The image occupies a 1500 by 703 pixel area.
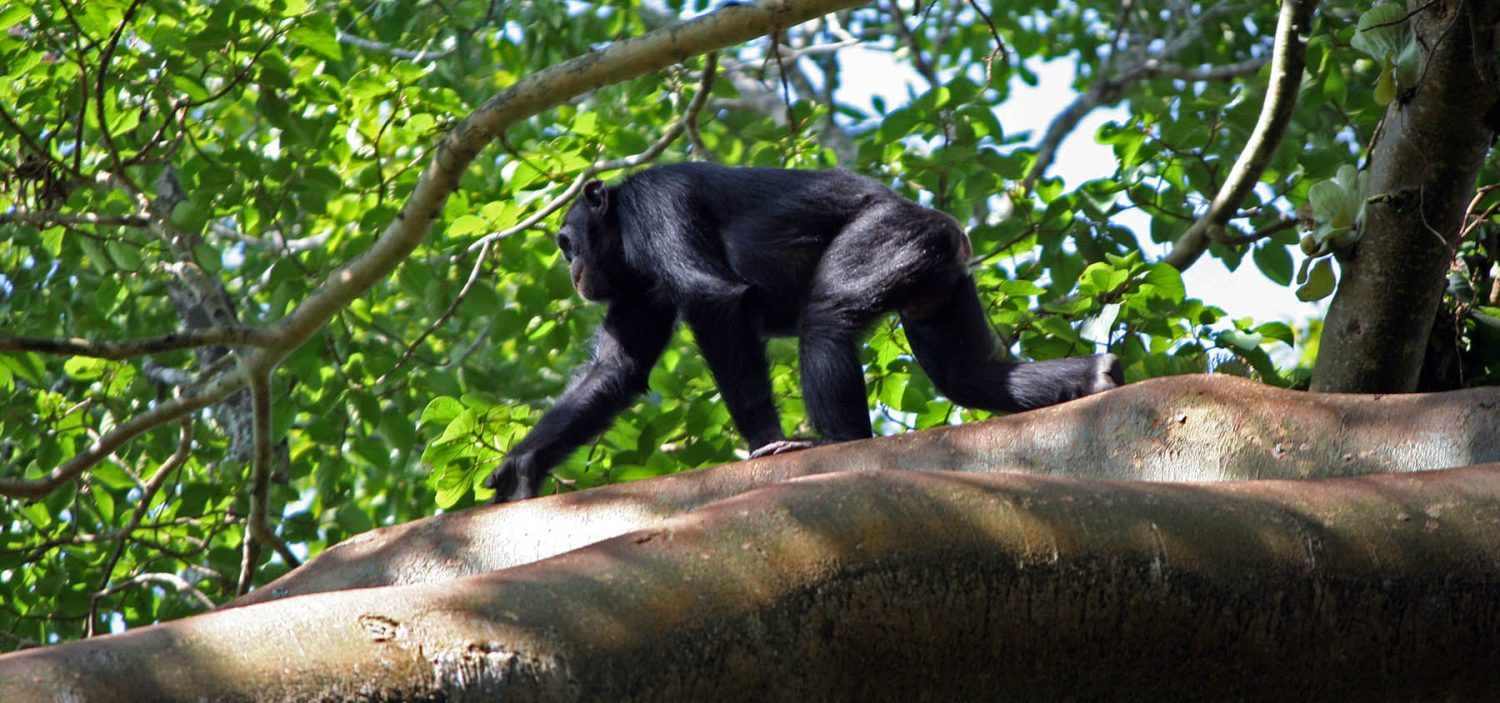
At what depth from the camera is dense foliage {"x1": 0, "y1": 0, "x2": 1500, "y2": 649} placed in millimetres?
5910

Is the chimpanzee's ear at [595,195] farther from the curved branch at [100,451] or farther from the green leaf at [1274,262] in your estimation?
the green leaf at [1274,262]

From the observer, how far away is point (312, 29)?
593 cm

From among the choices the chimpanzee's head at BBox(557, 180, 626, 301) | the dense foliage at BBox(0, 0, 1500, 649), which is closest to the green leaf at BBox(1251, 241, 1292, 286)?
the dense foliage at BBox(0, 0, 1500, 649)

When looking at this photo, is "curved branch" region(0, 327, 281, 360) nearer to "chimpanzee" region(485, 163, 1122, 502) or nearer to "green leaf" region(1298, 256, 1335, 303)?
"chimpanzee" region(485, 163, 1122, 502)

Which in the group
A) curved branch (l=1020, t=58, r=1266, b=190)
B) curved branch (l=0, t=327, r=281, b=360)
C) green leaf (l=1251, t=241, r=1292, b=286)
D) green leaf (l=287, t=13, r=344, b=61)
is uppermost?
green leaf (l=287, t=13, r=344, b=61)

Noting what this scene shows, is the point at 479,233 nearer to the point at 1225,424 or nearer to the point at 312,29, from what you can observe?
the point at 312,29

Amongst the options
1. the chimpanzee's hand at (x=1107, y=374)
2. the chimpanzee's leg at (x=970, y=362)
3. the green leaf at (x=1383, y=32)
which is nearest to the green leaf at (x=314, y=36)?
the chimpanzee's leg at (x=970, y=362)

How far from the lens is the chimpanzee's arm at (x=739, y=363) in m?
5.68

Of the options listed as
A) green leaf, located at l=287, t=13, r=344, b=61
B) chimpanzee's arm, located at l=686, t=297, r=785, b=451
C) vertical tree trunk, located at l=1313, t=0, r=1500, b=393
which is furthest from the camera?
green leaf, located at l=287, t=13, r=344, b=61

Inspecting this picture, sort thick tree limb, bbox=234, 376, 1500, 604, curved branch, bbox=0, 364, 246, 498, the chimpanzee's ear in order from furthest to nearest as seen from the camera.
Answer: the chimpanzee's ear
curved branch, bbox=0, 364, 246, 498
thick tree limb, bbox=234, 376, 1500, 604

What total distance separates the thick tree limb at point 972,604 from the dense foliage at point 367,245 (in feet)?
7.74

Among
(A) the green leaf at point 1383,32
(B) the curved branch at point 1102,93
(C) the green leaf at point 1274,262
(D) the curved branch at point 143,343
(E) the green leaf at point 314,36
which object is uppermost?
(E) the green leaf at point 314,36

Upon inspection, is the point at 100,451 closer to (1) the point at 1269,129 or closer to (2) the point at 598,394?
(2) the point at 598,394

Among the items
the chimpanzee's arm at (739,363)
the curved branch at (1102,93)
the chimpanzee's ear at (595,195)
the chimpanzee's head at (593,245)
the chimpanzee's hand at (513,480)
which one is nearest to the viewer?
the chimpanzee's hand at (513,480)
